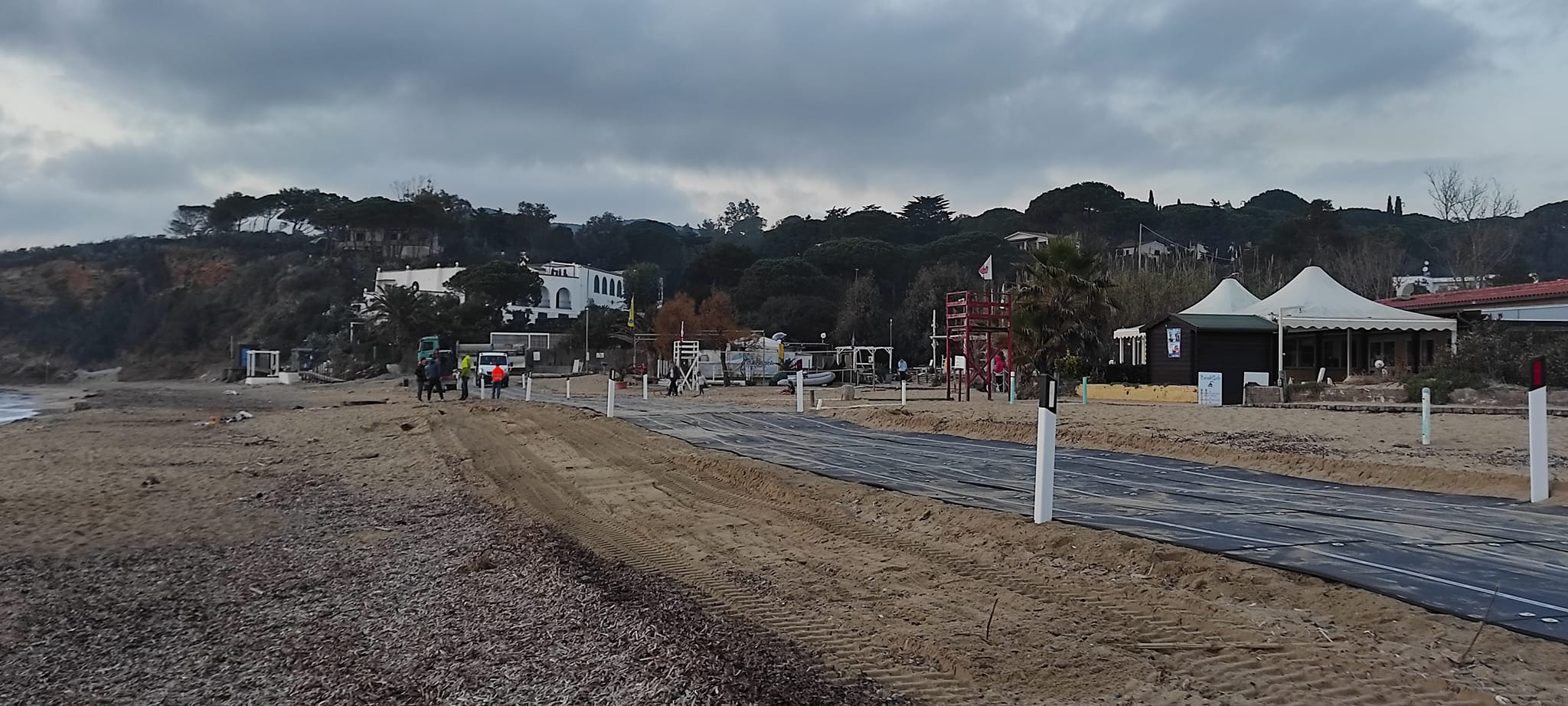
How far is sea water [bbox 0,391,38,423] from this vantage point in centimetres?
3303

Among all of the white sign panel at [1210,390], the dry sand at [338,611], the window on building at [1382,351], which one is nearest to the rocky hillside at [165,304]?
the white sign panel at [1210,390]

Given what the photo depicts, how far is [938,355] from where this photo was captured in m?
57.2

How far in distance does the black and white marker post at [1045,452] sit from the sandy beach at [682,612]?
8.1 inches

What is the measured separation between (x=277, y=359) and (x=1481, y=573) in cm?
8075

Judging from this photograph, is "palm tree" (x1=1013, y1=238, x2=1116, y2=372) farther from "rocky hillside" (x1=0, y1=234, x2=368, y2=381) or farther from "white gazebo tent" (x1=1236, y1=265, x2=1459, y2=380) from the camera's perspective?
"rocky hillside" (x1=0, y1=234, x2=368, y2=381)

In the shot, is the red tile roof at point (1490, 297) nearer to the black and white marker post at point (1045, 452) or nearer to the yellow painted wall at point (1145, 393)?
the yellow painted wall at point (1145, 393)

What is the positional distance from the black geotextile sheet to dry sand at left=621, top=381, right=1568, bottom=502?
2.51 feet

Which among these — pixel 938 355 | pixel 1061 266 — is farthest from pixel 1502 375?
pixel 938 355

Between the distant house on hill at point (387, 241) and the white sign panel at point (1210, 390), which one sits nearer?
the white sign panel at point (1210, 390)

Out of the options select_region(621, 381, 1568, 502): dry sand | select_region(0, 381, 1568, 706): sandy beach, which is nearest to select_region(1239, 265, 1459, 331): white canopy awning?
select_region(621, 381, 1568, 502): dry sand

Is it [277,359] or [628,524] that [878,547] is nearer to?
[628,524]

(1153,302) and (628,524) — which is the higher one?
(1153,302)

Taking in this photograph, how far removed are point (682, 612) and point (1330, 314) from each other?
28.5 meters

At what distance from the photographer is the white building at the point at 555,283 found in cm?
9100
